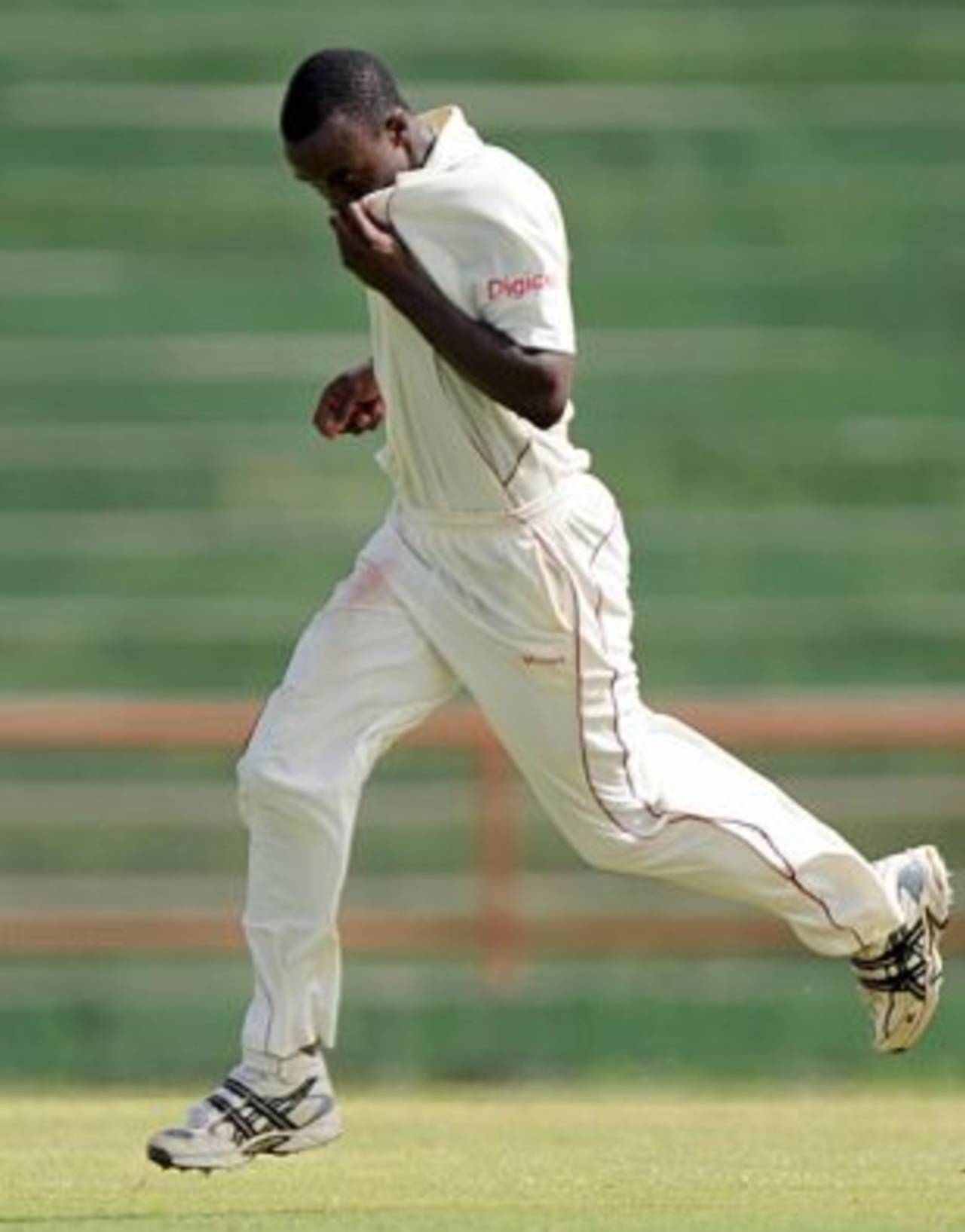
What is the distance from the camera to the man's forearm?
5.82 metres

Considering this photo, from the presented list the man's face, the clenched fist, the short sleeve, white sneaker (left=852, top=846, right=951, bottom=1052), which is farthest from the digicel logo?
white sneaker (left=852, top=846, right=951, bottom=1052)

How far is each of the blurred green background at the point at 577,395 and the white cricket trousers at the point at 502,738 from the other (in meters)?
3.58

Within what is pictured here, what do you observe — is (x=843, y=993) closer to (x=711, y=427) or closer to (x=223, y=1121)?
(x=711, y=427)

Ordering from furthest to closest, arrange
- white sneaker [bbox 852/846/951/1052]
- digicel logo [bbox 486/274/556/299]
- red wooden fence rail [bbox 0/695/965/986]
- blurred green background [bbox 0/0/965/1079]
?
1. blurred green background [bbox 0/0/965/1079]
2. red wooden fence rail [bbox 0/695/965/986]
3. white sneaker [bbox 852/846/951/1052]
4. digicel logo [bbox 486/274/556/299]

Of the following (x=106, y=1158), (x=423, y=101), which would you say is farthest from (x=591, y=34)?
(x=106, y=1158)

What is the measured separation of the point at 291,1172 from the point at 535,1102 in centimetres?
222

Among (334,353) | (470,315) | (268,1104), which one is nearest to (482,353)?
(470,315)

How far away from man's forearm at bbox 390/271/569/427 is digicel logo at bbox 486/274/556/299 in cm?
7

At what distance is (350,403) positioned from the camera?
6395 mm

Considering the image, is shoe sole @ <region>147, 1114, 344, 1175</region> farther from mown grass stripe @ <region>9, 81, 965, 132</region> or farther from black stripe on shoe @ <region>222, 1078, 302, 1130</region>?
mown grass stripe @ <region>9, 81, 965, 132</region>

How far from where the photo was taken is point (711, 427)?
11742 millimetres

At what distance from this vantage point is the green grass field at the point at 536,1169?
5898 millimetres

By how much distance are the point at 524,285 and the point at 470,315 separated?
94 millimetres

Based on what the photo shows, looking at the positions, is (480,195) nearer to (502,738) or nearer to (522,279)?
(522,279)
